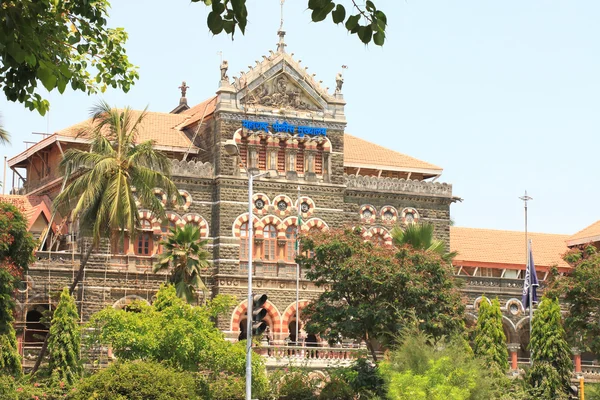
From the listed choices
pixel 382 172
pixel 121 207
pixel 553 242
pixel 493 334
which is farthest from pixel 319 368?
pixel 553 242

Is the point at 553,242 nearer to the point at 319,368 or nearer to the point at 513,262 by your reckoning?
the point at 513,262

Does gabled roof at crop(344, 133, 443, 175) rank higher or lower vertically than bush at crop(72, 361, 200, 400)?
higher

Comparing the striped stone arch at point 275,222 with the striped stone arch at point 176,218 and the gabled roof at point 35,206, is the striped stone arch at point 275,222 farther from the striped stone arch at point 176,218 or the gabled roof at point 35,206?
the gabled roof at point 35,206

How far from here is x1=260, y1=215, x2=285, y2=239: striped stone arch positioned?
55.5 meters

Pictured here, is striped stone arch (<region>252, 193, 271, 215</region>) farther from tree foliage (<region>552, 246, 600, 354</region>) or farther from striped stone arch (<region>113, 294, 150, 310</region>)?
tree foliage (<region>552, 246, 600, 354</region>)

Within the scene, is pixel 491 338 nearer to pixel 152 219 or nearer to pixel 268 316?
pixel 268 316

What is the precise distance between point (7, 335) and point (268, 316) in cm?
1500

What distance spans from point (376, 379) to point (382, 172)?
63.5ft

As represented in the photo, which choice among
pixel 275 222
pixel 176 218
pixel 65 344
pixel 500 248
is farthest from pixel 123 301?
pixel 500 248

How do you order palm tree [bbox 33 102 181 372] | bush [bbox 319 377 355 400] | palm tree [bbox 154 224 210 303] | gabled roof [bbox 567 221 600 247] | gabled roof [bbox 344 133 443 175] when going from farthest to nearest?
1. gabled roof [bbox 567 221 600 247]
2. gabled roof [bbox 344 133 443 175]
3. palm tree [bbox 154 224 210 303]
4. bush [bbox 319 377 355 400]
5. palm tree [bbox 33 102 181 372]

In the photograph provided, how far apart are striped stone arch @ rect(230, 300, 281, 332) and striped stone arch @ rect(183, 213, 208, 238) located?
12.2ft

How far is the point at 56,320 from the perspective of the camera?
4319 centimetres

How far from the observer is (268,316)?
54719mm

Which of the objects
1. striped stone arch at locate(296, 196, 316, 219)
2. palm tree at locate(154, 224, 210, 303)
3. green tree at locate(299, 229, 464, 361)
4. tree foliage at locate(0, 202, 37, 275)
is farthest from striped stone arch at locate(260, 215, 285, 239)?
tree foliage at locate(0, 202, 37, 275)
